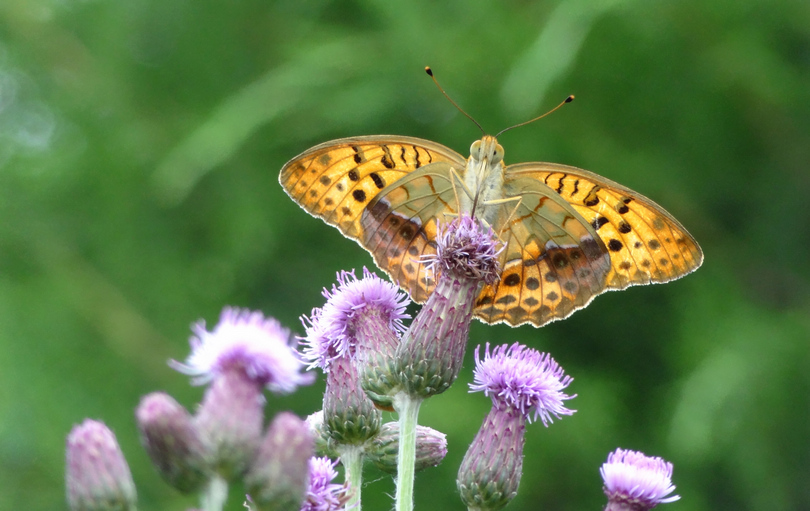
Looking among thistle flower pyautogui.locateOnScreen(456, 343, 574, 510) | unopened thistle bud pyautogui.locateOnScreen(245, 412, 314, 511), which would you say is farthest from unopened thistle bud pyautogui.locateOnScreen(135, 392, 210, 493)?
thistle flower pyautogui.locateOnScreen(456, 343, 574, 510)

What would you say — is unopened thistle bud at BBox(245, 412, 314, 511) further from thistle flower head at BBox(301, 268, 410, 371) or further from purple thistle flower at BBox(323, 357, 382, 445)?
thistle flower head at BBox(301, 268, 410, 371)

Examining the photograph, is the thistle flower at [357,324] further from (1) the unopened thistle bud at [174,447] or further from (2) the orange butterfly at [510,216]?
(1) the unopened thistle bud at [174,447]

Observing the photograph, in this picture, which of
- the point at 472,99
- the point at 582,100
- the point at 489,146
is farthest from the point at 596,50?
the point at 489,146

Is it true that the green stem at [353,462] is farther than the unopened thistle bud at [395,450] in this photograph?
No

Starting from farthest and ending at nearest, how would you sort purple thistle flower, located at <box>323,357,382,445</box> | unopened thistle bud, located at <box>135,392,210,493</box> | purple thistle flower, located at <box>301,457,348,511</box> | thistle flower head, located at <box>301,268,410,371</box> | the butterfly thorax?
the butterfly thorax
thistle flower head, located at <box>301,268,410,371</box>
purple thistle flower, located at <box>323,357,382,445</box>
purple thistle flower, located at <box>301,457,348,511</box>
unopened thistle bud, located at <box>135,392,210,493</box>

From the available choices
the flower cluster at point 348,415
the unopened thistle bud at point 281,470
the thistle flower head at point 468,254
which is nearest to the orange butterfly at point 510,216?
the flower cluster at point 348,415

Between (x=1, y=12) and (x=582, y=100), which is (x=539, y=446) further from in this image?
(x=1, y=12)
